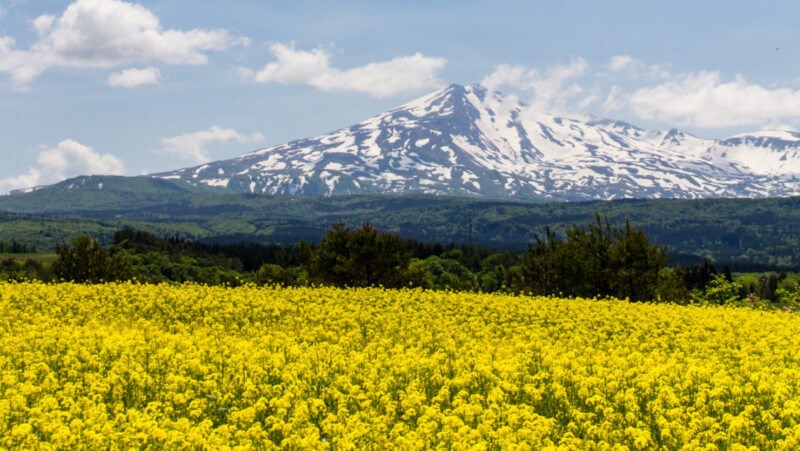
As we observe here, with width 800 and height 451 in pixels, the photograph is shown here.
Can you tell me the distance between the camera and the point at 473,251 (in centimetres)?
14638

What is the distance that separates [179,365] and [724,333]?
53.1ft

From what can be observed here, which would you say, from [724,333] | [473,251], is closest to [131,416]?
[724,333]

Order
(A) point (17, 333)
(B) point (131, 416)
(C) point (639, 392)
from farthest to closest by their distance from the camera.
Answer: (A) point (17, 333) → (C) point (639, 392) → (B) point (131, 416)

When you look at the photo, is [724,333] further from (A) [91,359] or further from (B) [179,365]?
(A) [91,359]

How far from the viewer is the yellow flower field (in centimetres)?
1222

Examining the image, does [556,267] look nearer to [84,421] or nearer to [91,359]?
[91,359]

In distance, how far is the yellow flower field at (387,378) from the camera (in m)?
12.2

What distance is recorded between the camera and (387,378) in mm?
16297

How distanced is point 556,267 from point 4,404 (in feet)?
112

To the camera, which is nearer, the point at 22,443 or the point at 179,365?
the point at 22,443

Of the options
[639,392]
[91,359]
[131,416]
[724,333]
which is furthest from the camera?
[724,333]

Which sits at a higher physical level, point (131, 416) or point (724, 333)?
point (131, 416)

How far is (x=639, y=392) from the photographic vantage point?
1619 cm

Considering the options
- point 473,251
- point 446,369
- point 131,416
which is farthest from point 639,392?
point 473,251
